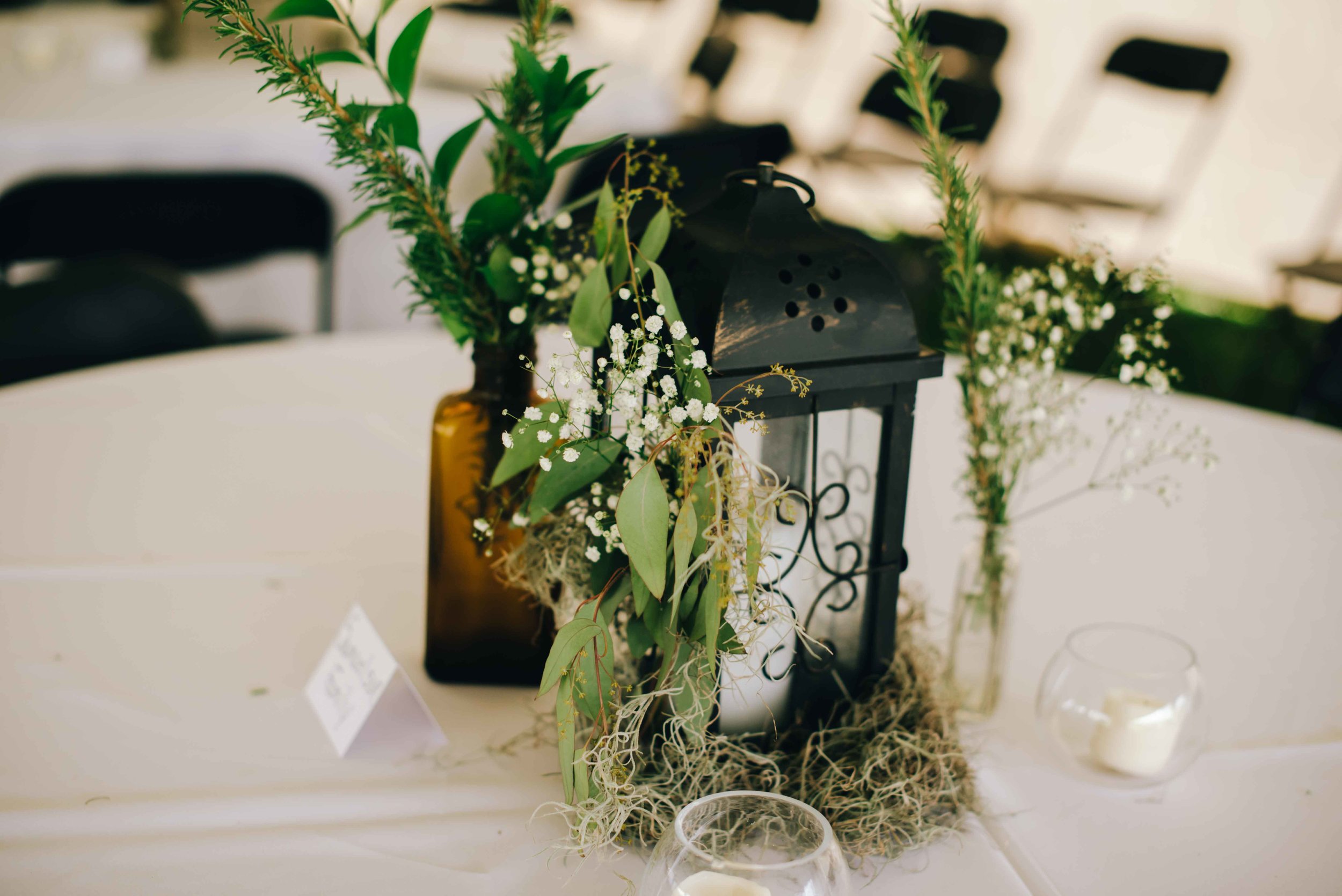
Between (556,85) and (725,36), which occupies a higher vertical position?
(725,36)

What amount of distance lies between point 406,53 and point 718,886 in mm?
546

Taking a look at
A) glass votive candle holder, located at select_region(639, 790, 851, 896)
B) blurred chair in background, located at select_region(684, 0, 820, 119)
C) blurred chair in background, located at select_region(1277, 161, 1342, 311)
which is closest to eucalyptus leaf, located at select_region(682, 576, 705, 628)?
glass votive candle holder, located at select_region(639, 790, 851, 896)

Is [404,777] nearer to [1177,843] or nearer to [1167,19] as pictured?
[1177,843]

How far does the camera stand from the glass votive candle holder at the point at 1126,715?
759 mm

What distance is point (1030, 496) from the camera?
4.19 ft

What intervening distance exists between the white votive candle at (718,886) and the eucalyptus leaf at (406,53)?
0.50 metres

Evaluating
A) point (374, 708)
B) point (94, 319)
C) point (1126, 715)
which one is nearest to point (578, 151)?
point (374, 708)

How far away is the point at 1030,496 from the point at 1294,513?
306 mm

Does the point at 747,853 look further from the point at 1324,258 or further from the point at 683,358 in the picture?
the point at 1324,258

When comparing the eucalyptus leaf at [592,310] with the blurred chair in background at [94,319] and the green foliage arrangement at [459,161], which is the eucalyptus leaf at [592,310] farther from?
the blurred chair in background at [94,319]

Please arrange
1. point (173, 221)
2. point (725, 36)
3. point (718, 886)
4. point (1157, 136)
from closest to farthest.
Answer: point (718, 886) → point (173, 221) → point (1157, 136) → point (725, 36)

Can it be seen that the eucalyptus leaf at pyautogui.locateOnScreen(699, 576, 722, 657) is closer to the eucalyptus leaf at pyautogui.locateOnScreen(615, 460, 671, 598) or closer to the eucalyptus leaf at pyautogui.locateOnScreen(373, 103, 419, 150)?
the eucalyptus leaf at pyautogui.locateOnScreen(615, 460, 671, 598)

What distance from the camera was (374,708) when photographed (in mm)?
765

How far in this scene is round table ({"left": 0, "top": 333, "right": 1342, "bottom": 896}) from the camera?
69cm
